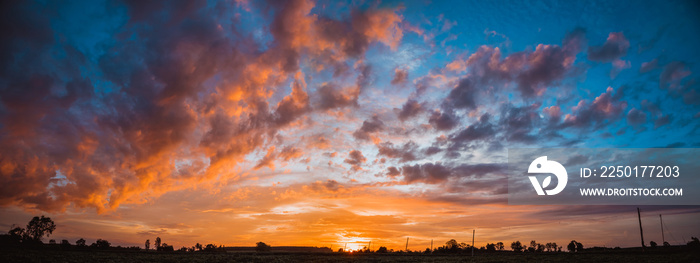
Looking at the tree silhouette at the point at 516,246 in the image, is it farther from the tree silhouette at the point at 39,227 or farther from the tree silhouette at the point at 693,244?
the tree silhouette at the point at 39,227

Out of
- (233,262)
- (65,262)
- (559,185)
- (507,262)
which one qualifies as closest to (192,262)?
(233,262)

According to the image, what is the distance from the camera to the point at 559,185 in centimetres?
5359

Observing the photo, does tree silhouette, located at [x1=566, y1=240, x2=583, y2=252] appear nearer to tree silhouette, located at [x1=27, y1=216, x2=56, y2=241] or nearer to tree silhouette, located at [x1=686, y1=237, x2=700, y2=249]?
tree silhouette, located at [x1=686, y1=237, x2=700, y2=249]

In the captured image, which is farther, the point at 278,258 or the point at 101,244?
the point at 101,244

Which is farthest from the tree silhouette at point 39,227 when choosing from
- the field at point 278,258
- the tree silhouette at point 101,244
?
the field at point 278,258

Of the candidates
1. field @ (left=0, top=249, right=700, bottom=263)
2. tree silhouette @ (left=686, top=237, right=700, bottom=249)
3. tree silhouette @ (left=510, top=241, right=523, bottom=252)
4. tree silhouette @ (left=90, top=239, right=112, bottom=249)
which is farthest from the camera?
tree silhouette @ (left=510, top=241, right=523, bottom=252)

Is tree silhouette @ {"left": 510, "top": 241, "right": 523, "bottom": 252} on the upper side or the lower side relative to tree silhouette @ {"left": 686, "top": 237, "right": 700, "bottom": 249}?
lower

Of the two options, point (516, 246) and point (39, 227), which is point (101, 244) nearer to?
point (39, 227)

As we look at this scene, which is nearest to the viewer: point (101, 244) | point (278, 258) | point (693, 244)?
point (278, 258)

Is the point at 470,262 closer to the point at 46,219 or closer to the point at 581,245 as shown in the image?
the point at 581,245

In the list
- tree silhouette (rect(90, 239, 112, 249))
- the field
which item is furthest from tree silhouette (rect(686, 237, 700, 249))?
tree silhouette (rect(90, 239, 112, 249))

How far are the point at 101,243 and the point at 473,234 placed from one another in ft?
491

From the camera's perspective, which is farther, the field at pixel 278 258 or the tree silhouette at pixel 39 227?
the tree silhouette at pixel 39 227

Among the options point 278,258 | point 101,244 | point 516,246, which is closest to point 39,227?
point 101,244
